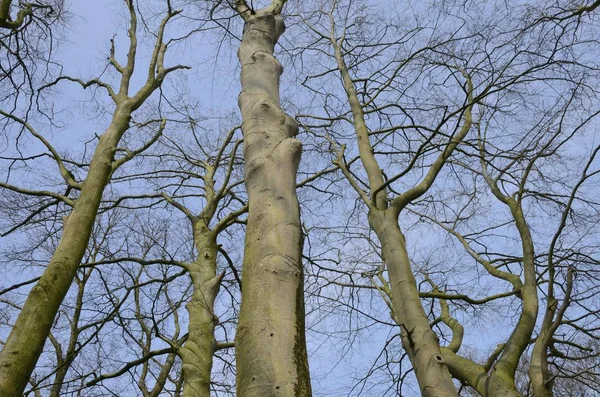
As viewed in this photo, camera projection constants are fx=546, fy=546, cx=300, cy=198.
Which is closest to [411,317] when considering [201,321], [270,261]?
[270,261]

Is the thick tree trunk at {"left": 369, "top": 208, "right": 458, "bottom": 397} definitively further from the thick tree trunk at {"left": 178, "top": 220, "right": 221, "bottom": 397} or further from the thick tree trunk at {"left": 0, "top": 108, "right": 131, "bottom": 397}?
the thick tree trunk at {"left": 0, "top": 108, "right": 131, "bottom": 397}

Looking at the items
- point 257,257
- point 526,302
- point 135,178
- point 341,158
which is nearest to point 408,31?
point 341,158

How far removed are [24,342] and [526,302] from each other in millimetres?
3838

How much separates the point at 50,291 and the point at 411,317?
2825 millimetres

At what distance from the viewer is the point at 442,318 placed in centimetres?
604

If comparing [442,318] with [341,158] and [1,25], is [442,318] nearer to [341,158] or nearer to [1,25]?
[341,158]

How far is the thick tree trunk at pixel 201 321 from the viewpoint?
535 cm

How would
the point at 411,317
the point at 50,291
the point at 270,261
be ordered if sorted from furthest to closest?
the point at 50,291
the point at 411,317
the point at 270,261

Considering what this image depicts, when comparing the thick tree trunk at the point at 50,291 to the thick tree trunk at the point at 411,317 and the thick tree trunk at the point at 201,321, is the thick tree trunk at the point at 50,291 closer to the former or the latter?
the thick tree trunk at the point at 201,321

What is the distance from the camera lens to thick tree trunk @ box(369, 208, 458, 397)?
3596 millimetres

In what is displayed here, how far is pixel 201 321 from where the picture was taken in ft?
19.7

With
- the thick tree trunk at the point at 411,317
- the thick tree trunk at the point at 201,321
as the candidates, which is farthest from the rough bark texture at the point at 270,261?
the thick tree trunk at the point at 201,321

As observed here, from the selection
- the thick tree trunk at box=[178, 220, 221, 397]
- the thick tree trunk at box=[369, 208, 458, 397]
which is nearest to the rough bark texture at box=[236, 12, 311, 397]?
the thick tree trunk at box=[369, 208, 458, 397]

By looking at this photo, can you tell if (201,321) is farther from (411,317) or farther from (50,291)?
(411,317)
